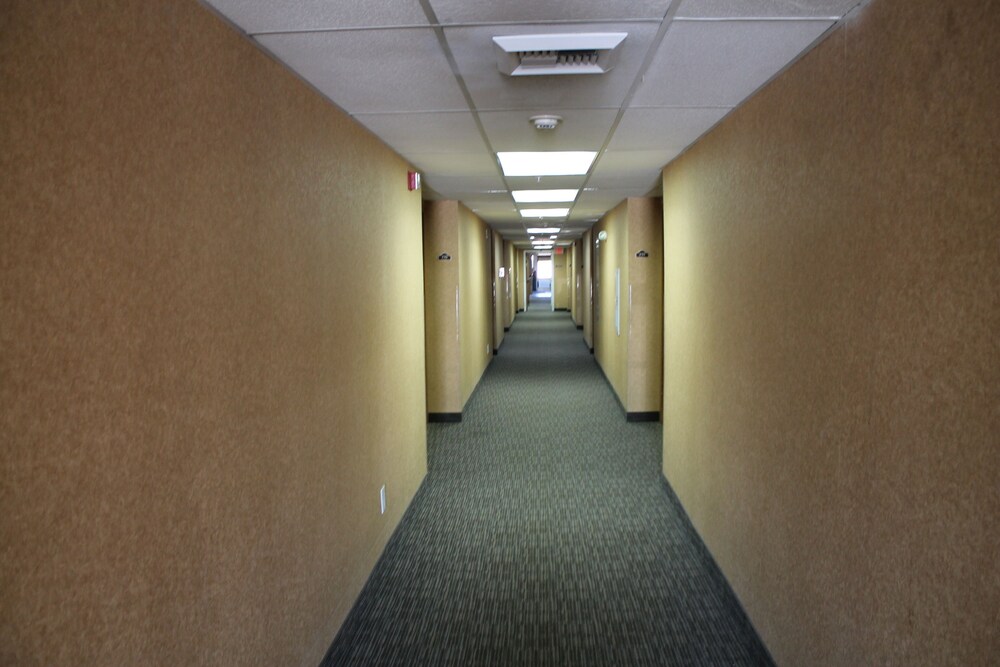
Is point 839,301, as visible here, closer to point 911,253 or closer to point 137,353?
point 911,253

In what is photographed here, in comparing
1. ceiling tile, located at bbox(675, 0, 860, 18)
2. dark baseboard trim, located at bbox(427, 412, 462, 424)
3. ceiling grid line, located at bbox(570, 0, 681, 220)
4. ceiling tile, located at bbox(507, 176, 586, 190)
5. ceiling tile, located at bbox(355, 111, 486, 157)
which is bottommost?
dark baseboard trim, located at bbox(427, 412, 462, 424)

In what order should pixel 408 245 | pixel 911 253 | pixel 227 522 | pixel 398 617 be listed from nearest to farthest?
1. pixel 911 253
2. pixel 227 522
3. pixel 398 617
4. pixel 408 245

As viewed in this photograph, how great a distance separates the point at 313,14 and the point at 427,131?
1367 mm

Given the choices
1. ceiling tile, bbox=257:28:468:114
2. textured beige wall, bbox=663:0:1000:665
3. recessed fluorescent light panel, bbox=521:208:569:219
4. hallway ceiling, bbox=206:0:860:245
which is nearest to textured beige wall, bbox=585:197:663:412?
recessed fluorescent light panel, bbox=521:208:569:219

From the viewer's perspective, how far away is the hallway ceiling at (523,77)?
A: 5.17ft

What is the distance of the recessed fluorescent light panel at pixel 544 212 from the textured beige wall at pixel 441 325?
4.21 feet

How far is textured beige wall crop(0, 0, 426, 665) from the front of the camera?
987 millimetres

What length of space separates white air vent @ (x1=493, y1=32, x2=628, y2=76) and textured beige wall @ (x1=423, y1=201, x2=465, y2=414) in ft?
13.9

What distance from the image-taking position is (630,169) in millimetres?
4203

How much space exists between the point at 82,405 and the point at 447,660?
6.01 ft

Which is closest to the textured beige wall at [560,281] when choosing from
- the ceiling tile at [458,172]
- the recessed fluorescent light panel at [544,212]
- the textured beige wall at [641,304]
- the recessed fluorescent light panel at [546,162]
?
the recessed fluorescent light panel at [544,212]

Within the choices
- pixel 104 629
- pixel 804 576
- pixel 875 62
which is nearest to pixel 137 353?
pixel 104 629

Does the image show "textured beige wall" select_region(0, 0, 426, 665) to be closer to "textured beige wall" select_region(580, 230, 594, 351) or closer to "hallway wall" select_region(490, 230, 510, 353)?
"hallway wall" select_region(490, 230, 510, 353)

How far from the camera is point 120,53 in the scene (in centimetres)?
120
